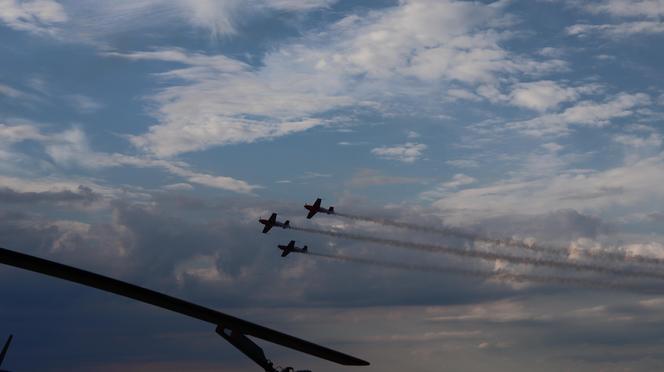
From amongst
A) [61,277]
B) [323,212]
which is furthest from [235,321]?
[323,212]

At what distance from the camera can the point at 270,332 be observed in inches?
1953

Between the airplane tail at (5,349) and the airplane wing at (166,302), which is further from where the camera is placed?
the airplane tail at (5,349)

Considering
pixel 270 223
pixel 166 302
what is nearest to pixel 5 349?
pixel 166 302

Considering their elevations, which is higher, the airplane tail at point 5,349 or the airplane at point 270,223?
the airplane at point 270,223

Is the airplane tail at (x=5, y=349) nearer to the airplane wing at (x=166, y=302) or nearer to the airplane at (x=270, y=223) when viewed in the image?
the airplane wing at (x=166, y=302)

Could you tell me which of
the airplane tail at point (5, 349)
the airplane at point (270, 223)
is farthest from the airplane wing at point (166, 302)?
the airplane at point (270, 223)

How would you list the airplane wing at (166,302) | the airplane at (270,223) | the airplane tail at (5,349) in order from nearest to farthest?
1. the airplane wing at (166,302)
2. the airplane tail at (5,349)
3. the airplane at (270,223)

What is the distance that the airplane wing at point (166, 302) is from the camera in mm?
42000

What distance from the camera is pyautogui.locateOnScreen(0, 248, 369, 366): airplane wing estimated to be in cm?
4200

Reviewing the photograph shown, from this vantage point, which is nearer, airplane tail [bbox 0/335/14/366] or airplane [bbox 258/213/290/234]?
airplane tail [bbox 0/335/14/366]

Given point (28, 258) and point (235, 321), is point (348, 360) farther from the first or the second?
point (28, 258)

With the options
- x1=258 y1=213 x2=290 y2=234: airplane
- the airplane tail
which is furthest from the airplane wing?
x1=258 y1=213 x2=290 y2=234: airplane

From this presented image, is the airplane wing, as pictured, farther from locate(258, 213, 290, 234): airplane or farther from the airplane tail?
locate(258, 213, 290, 234): airplane

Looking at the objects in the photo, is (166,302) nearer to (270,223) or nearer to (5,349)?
(5,349)
